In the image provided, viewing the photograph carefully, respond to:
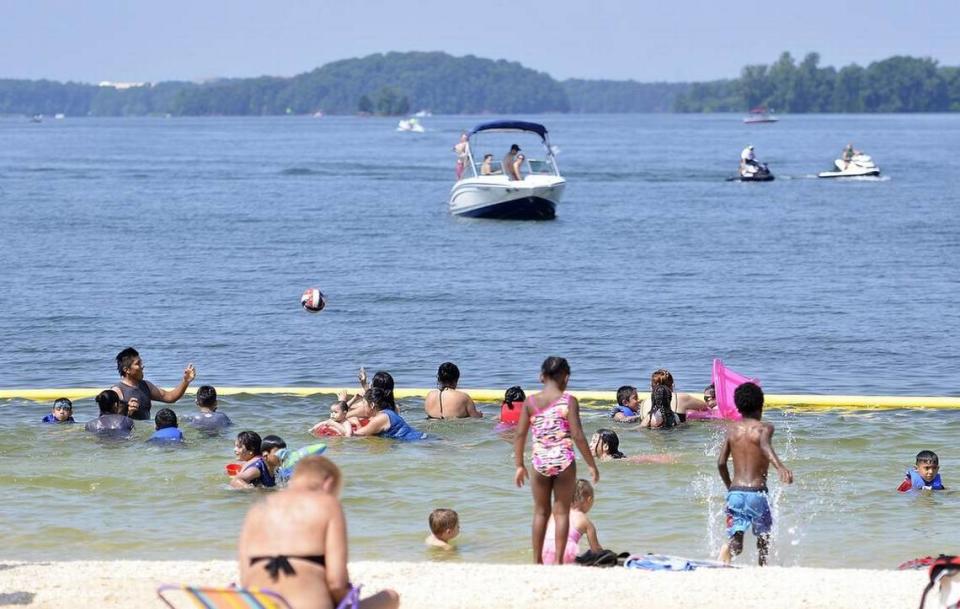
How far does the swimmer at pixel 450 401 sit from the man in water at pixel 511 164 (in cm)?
2732

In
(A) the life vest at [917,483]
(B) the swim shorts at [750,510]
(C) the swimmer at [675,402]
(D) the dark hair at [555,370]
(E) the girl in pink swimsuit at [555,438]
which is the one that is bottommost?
(A) the life vest at [917,483]

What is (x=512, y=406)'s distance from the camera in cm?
1603

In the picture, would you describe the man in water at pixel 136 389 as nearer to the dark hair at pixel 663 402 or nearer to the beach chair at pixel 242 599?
the dark hair at pixel 663 402

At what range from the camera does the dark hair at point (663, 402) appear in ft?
53.2

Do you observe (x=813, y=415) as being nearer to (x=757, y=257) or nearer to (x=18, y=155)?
(x=757, y=257)

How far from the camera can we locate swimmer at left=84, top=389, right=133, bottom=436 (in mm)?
15570

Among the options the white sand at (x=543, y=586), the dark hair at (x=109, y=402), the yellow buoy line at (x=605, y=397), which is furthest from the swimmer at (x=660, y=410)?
the white sand at (x=543, y=586)

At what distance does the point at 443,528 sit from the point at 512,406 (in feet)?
13.9

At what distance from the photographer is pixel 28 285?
33.2m

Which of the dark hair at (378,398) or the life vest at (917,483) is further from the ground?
the dark hair at (378,398)

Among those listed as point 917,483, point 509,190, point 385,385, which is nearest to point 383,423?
point 385,385

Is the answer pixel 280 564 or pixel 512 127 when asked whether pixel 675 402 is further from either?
pixel 512 127

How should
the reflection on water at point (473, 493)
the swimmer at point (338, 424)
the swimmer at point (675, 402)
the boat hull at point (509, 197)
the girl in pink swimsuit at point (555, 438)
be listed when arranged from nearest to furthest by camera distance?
the girl in pink swimsuit at point (555, 438)
the reflection on water at point (473, 493)
the swimmer at point (338, 424)
the swimmer at point (675, 402)
the boat hull at point (509, 197)

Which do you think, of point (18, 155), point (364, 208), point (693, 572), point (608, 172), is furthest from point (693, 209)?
point (18, 155)
